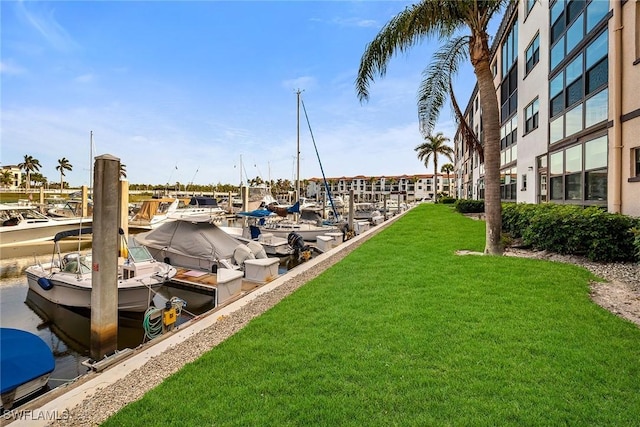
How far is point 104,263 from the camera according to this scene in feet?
20.1

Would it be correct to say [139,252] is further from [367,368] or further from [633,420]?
[633,420]

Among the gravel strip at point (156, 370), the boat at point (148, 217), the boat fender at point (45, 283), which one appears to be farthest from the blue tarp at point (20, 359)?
the boat at point (148, 217)

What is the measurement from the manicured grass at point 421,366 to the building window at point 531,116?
13.2m

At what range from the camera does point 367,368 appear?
3.94 metres

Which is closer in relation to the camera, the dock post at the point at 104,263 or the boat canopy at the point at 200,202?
the dock post at the point at 104,263

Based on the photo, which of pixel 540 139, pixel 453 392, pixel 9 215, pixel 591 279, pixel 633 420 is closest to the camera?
pixel 633 420

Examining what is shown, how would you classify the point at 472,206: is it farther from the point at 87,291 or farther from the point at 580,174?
the point at 87,291

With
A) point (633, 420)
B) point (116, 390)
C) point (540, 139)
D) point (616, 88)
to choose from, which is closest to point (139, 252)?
point (116, 390)

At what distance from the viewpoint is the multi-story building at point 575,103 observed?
9.69 metres

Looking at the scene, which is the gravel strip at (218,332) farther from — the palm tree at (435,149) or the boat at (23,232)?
the palm tree at (435,149)

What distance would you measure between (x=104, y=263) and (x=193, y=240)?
6829 mm

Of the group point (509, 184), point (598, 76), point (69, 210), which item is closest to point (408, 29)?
point (598, 76)

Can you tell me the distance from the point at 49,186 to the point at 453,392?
142m

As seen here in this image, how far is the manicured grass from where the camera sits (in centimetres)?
314
